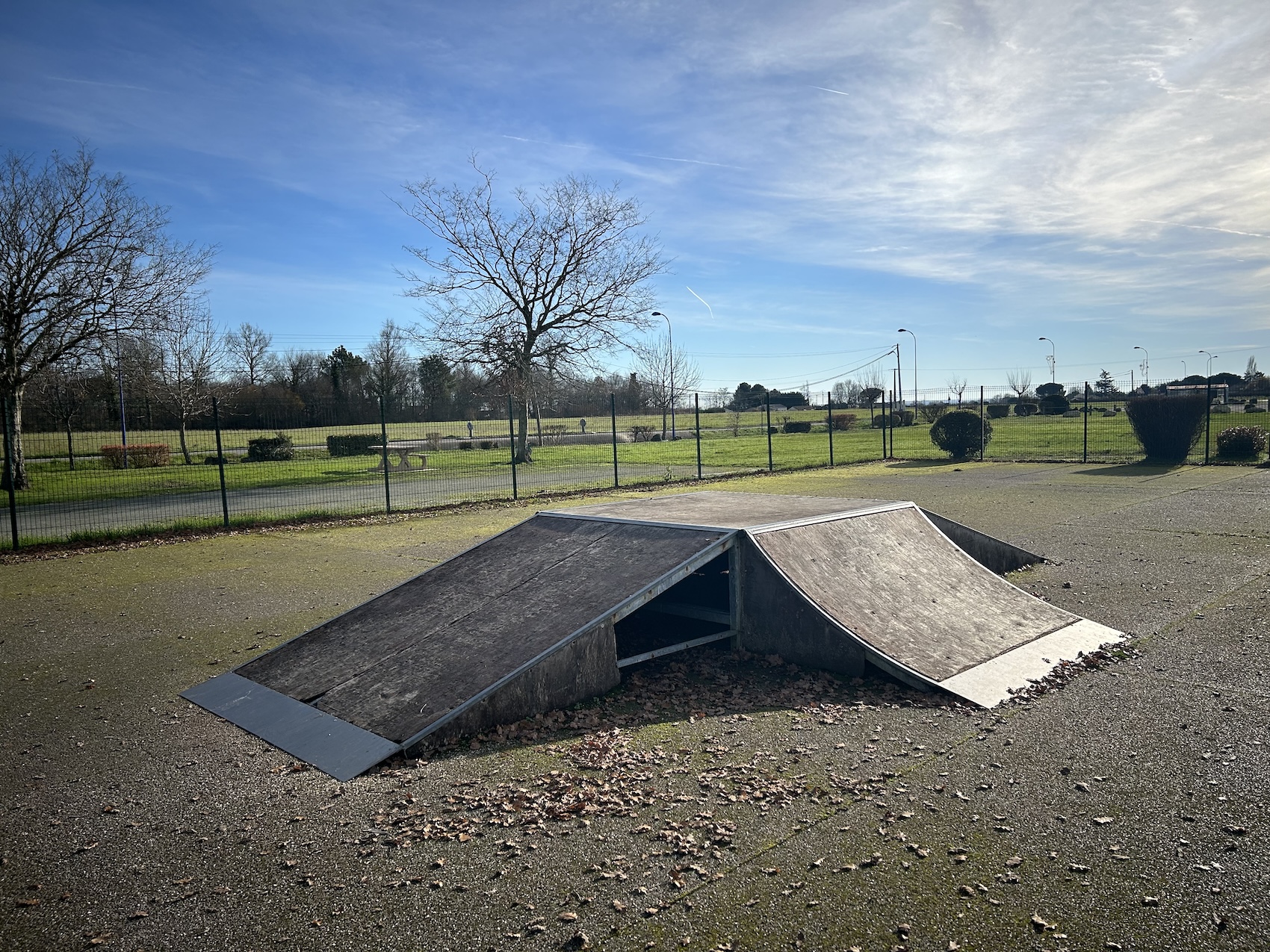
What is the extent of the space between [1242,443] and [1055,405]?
10.9 meters

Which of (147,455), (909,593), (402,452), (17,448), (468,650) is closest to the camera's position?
(468,650)

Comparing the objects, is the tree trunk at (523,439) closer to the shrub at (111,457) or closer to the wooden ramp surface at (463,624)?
the shrub at (111,457)

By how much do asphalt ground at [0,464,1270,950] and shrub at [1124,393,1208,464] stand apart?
17353mm

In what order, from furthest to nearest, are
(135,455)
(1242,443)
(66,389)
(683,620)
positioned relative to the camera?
(135,455) < (66,389) < (1242,443) < (683,620)

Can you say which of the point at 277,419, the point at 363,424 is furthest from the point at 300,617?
the point at 277,419

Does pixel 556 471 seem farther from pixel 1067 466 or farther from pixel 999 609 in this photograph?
pixel 999 609

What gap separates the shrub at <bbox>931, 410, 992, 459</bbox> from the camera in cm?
2580

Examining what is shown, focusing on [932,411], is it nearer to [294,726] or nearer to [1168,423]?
[1168,423]

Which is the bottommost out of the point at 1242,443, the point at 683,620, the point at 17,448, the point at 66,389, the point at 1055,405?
the point at 683,620

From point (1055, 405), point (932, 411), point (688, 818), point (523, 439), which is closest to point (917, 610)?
point (688, 818)

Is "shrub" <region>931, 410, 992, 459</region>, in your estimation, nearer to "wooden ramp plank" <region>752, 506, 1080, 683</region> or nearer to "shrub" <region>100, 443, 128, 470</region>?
"wooden ramp plank" <region>752, 506, 1080, 683</region>

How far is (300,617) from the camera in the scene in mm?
7586

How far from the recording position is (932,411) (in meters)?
48.0

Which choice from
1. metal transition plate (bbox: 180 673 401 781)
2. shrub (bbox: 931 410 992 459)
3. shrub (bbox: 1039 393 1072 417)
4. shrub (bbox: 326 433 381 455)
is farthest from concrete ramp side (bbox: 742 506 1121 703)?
shrub (bbox: 1039 393 1072 417)
